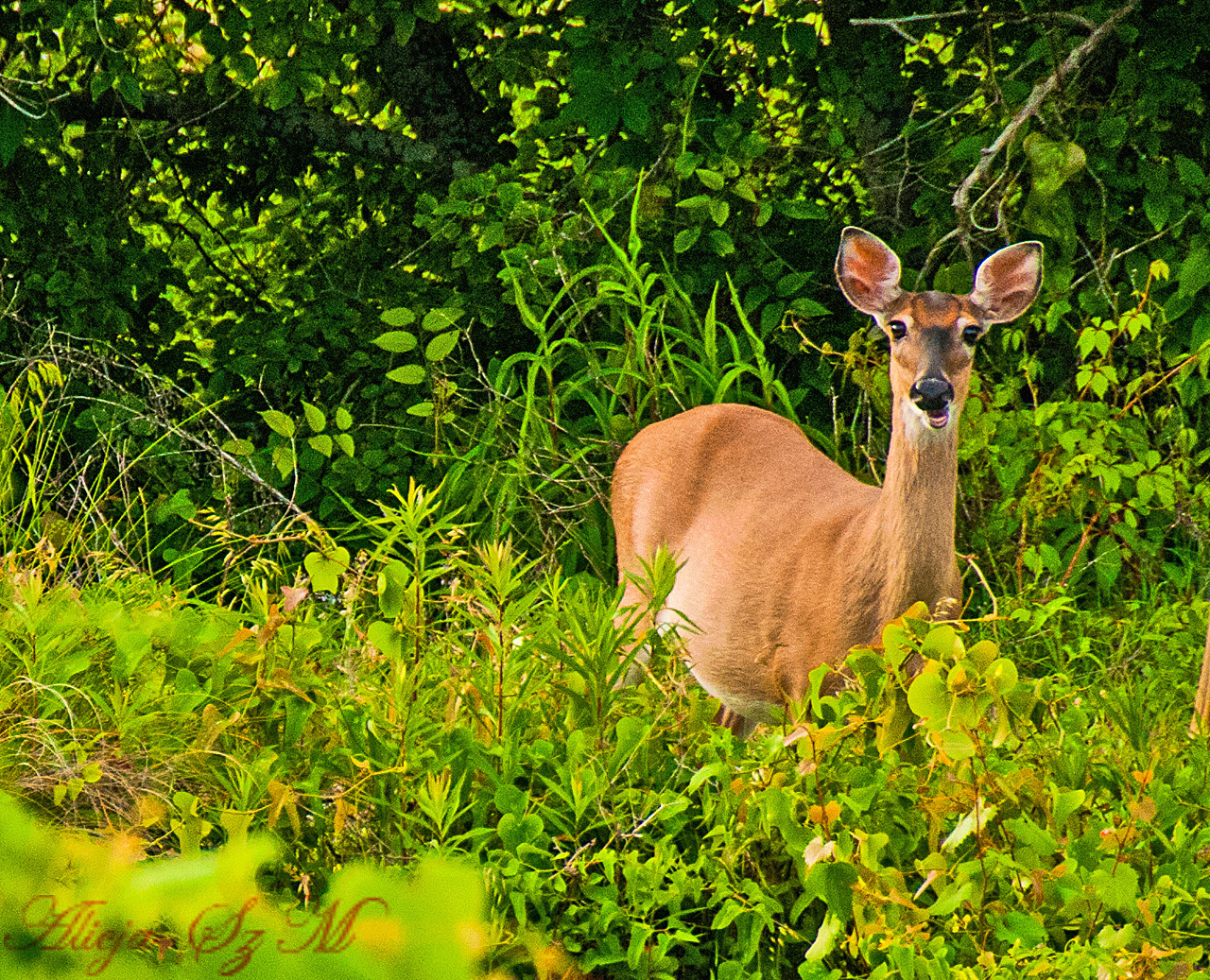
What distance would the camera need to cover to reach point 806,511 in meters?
3.66

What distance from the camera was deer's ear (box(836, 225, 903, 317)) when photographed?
3625mm

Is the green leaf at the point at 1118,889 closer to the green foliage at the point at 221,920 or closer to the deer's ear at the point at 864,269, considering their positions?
the green foliage at the point at 221,920

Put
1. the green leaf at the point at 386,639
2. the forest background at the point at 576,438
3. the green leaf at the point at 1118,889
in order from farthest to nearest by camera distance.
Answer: the green leaf at the point at 386,639 < the forest background at the point at 576,438 < the green leaf at the point at 1118,889

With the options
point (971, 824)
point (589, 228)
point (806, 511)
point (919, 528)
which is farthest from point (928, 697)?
point (589, 228)

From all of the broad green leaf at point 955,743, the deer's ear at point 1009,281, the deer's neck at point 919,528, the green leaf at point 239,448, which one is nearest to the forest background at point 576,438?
the broad green leaf at point 955,743

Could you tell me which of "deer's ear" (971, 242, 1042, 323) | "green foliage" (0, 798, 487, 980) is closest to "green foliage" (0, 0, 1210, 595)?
"deer's ear" (971, 242, 1042, 323)

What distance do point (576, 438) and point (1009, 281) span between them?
1.80 m

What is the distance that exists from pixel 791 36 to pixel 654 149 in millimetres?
662

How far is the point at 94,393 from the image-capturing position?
18.7 ft

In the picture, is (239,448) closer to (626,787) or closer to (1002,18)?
(626,787)

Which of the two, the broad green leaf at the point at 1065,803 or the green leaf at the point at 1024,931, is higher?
the broad green leaf at the point at 1065,803

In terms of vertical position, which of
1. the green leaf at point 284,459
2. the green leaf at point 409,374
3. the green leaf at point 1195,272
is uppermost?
the green leaf at point 1195,272

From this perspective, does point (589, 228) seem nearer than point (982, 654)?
No

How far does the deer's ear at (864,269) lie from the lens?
11.9 feet
